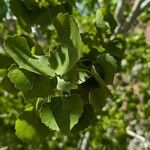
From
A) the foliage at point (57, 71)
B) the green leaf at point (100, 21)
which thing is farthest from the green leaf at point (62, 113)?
the green leaf at point (100, 21)

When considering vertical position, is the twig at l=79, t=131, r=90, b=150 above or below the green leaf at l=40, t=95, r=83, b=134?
above

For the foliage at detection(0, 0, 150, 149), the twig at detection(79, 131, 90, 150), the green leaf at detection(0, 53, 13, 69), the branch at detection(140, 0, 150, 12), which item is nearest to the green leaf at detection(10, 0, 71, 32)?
the foliage at detection(0, 0, 150, 149)

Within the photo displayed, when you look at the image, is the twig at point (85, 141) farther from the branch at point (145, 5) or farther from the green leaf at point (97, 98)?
the green leaf at point (97, 98)

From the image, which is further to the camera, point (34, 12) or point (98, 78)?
point (34, 12)

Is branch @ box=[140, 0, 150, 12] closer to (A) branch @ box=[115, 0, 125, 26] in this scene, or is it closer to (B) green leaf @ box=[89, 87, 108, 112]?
(A) branch @ box=[115, 0, 125, 26]

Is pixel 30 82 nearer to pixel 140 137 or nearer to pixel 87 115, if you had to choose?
pixel 87 115

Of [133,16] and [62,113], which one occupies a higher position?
[133,16]

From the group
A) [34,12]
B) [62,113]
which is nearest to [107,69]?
[62,113]

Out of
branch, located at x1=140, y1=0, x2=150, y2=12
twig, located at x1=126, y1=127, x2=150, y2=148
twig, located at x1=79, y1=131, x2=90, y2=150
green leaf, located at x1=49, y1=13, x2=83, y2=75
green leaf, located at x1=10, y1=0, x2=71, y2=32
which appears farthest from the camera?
twig, located at x1=79, y1=131, x2=90, y2=150
